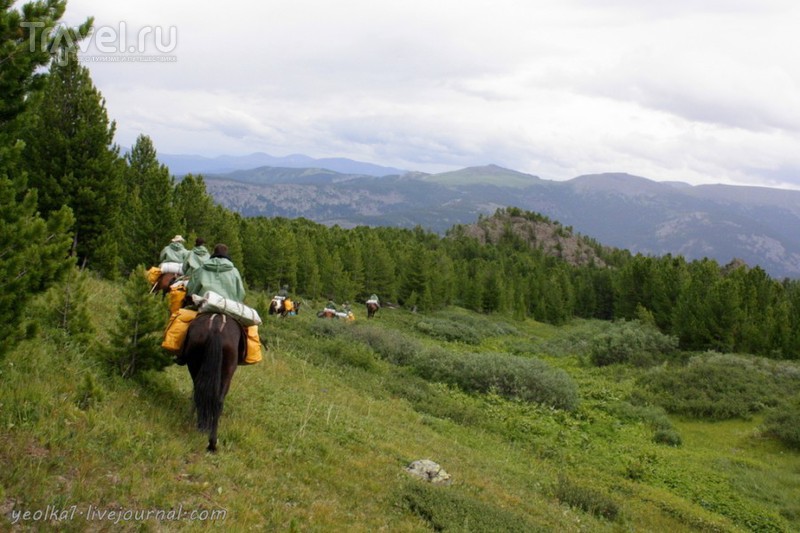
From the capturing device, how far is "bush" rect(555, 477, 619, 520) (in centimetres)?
1124

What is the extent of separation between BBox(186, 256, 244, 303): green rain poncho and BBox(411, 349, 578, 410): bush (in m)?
16.6

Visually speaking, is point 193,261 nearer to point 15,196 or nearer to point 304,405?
point 304,405

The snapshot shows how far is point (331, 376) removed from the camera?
18.2m

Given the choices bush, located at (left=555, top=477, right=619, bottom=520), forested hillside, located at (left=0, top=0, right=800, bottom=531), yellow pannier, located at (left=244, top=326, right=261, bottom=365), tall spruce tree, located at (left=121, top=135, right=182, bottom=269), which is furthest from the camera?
tall spruce tree, located at (left=121, top=135, right=182, bottom=269)

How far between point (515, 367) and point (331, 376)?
9.96m

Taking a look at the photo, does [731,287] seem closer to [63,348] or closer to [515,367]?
[515,367]

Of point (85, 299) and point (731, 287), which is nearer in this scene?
point (85, 299)

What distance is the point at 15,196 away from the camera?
5.44 m

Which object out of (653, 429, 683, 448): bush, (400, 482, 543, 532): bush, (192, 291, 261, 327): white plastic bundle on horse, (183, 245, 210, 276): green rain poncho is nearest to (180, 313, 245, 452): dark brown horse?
(192, 291, 261, 327): white plastic bundle on horse

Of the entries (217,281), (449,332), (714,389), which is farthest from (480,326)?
(217,281)

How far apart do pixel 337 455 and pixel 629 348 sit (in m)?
34.0

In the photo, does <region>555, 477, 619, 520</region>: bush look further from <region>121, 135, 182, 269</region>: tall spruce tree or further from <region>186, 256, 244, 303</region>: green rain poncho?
<region>121, 135, 182, 269</region>: tall spruce tree

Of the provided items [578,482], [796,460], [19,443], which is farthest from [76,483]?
[796,460]

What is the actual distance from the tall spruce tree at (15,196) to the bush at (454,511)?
5.96m
